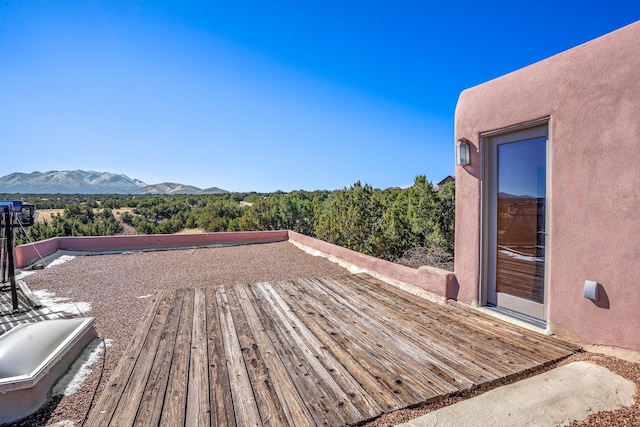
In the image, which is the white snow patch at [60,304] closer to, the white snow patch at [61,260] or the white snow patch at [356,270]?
the white snow patch at [61,260]

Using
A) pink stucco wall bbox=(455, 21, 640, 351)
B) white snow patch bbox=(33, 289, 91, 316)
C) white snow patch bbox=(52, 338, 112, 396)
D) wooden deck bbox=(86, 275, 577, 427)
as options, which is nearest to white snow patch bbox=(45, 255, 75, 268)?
white snow patch bbox=(33, 289, 91, 316)

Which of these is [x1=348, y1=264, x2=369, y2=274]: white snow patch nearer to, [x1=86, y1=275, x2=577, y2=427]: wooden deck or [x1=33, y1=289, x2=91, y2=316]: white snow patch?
[x1=86, y1=275, x2=577, y2=427]: wooden deck

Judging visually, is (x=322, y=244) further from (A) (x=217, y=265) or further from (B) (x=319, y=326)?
(B) (x=319, y=326)

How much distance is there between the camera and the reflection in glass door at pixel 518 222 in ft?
10.8

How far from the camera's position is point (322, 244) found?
8.83m

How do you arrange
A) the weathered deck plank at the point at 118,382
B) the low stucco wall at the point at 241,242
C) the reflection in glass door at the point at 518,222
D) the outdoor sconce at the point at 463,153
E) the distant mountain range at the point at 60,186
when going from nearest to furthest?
the weathered deck plank at the point at 118,382
the reflection in glass door at the point at 518,222
the outdoor sconce at the point at 463,153
the low stucco wall at the point at 241,242
the distant mountain range at the point at 60,186

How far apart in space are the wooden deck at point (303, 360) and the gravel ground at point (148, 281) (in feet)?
0.71

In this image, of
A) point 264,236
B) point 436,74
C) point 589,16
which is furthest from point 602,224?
point 264,236

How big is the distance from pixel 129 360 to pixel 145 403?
793 millimetres

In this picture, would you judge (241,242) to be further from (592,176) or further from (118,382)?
(592,176)

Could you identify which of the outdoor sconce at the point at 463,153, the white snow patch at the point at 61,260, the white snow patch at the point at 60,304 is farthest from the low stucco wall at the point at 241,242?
the white snow patch at the point at 60,304

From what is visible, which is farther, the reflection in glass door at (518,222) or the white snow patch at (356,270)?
the white snow patch at (356,270)

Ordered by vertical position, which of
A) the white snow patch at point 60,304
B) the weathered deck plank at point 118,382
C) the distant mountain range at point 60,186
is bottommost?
the white snow patch at point 60,304

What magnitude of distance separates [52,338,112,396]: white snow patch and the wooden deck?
12.9 inches
